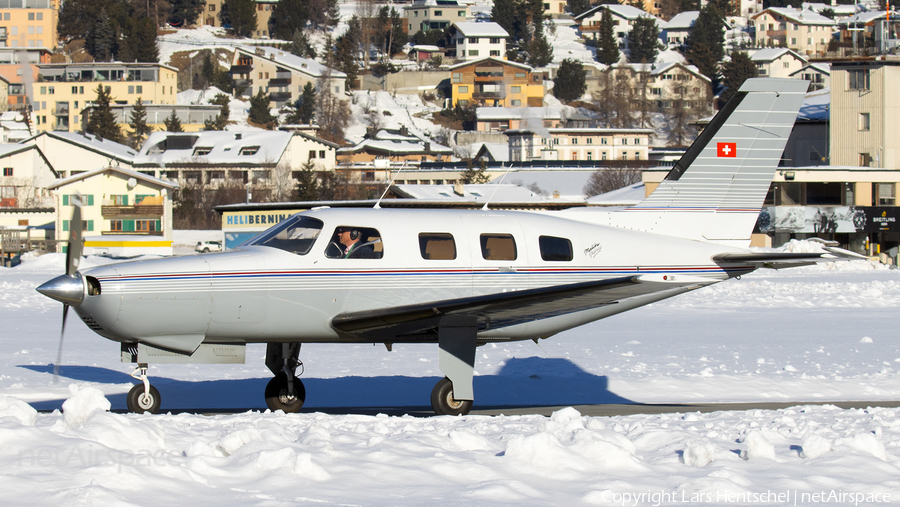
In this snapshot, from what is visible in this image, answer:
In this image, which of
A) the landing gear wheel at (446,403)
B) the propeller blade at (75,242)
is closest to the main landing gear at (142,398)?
the propeller blade at (75,242)

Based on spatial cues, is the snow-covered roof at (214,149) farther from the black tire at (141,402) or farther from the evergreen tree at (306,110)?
the black tire at (141,402)

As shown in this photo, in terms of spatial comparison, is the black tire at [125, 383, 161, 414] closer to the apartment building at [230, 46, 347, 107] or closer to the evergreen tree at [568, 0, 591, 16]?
the apartment building at [230, 46, 347, 107]

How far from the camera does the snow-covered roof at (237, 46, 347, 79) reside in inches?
5310

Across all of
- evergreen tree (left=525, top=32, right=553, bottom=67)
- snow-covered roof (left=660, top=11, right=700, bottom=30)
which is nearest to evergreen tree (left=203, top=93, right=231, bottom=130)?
evergreen tree (left=525, top=32, right=553, bottom=67)

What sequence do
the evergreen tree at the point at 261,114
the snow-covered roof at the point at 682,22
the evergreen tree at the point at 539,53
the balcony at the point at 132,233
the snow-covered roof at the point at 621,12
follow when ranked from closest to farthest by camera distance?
the balcony at the point at 132,233 < the evergreen tree at the point at 261,114 < the evergreen tree at the point at 539,53 < the snow-covered roof at the point at 682,22 < the snow-covered roof at the point at 621,12

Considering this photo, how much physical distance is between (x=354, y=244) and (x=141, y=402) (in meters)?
2.95

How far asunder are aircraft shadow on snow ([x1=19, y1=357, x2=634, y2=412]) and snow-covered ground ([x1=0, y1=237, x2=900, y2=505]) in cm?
5

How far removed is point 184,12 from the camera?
17088 centimetres

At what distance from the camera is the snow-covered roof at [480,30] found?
15812 cm

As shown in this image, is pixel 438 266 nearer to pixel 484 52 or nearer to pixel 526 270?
pixel 526 270

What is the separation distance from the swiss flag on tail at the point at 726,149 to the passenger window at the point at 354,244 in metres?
5.10

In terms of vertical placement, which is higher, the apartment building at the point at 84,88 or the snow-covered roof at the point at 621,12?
the snow-covered roof at the point at 621,12

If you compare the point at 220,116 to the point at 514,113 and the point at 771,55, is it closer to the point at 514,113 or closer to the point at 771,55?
the point at 514,113

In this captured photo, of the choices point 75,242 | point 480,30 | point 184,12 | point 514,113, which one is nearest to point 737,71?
point 514,113
